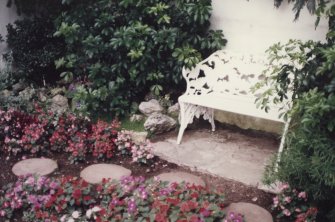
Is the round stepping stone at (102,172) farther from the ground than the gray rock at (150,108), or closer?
closer

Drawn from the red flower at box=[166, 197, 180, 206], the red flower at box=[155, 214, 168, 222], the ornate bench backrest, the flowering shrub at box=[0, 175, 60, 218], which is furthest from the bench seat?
the flowering shrub at box=[0, 175, 60, 218]

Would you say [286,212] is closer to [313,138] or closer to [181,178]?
[313,138]

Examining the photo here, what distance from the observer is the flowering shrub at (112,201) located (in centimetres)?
325

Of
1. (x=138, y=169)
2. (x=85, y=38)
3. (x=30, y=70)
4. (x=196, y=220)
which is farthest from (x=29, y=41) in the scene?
(x=196, y=220)

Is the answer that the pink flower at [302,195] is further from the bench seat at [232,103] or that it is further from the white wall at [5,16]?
the white wall at [5,16]

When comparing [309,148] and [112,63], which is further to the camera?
[112,63]

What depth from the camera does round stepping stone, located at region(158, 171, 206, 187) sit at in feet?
13.5

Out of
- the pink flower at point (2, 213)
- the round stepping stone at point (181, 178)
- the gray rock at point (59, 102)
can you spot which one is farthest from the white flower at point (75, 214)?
the gray rock at point (59, 102)

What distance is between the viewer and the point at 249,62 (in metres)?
5.00

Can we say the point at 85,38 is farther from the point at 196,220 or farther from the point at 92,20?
the point at 196,220

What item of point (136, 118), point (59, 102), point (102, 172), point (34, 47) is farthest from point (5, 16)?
point (102, 172)

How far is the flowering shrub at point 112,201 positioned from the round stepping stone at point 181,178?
0.45 metres

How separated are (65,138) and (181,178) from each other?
5.05 ft

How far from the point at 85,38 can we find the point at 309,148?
354 centimetres
